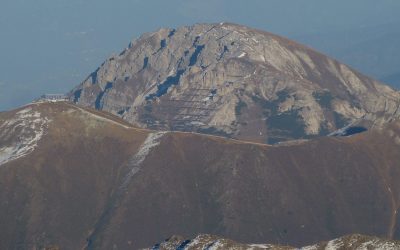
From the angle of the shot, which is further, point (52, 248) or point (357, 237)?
point (52, 248)

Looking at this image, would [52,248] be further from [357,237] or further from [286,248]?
[357,237]

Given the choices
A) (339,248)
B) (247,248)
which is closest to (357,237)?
(339,248)

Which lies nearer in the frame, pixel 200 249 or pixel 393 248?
pixel 393 248

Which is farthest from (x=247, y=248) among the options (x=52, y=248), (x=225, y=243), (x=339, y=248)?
(x=52, y=248)

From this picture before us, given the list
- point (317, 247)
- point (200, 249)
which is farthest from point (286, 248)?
point (200, 249)

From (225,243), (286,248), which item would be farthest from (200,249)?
(286,248)

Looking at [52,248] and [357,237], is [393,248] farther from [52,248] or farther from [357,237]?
[52,248]
